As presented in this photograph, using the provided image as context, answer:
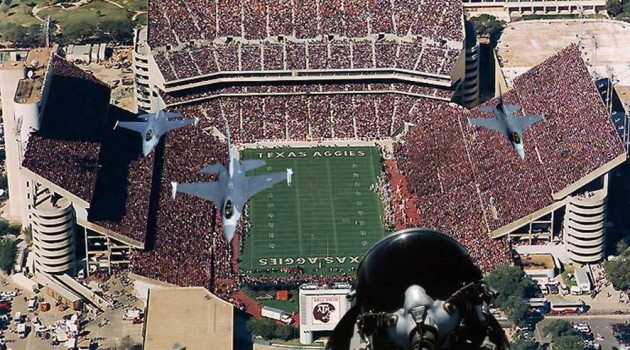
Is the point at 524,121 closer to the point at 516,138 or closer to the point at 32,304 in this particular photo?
the point at 516,138

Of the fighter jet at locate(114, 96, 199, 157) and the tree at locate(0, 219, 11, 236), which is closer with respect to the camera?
the fighter jet at locate(114, 96, 199, 157)

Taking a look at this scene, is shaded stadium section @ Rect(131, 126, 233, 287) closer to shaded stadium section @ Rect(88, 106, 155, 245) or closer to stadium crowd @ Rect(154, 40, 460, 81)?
shaded stadium section @ Rect(88, 106, 155, 245)

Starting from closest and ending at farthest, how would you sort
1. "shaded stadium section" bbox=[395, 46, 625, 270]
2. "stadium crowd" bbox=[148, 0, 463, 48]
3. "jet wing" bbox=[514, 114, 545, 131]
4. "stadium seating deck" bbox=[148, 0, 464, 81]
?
"jet wing" bbox=[514, 114, 545, 131], "shaded stadium section" bbox=[395, 46, 625, 270], "stadium seating deck" bbox=[148, 0, 464, 81], "stadium crowd" bbox=[148, 0, 463, 48]

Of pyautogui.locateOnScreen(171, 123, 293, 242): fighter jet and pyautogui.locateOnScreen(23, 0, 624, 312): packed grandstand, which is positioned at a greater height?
pyautogui.locateOnScreen(23, 0, 624, 312): packed grandstand

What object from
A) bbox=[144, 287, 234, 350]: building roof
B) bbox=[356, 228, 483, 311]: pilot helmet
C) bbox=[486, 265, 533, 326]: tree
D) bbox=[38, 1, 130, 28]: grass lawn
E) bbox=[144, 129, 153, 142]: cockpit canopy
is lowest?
bbox=[356, 228, 483, 311]: pilot helmet

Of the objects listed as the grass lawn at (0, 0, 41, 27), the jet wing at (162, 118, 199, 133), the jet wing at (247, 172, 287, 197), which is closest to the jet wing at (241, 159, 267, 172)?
the jet wing at (247, 172, 287, 197)

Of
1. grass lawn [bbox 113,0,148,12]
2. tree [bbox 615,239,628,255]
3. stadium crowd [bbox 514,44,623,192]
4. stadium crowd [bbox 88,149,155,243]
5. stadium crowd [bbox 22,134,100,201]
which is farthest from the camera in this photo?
grass lawn [bbox 113,0,148,12]

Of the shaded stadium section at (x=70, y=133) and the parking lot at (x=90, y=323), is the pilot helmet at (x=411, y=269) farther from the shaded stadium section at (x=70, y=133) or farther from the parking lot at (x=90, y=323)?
the shaded stadium section at (x=70, y=133)
